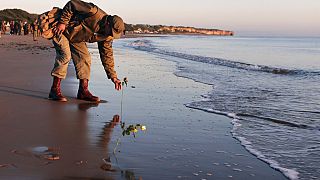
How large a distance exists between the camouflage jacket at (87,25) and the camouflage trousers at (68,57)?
142 mm

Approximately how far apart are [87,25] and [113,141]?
2335mm

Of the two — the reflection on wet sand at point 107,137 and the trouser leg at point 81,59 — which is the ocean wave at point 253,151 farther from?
the trouser leg at point 81,59

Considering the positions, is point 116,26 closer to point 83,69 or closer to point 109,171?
point 83,69

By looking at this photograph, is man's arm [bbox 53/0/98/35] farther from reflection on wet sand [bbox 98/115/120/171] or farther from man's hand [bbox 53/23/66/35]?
reflection on wet sand [bbox 98/115/120/171]

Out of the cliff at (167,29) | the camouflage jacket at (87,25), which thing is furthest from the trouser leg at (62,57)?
the cliff at (167,29)

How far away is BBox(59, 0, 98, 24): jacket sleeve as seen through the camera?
567cm

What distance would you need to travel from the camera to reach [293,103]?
7.38 metres

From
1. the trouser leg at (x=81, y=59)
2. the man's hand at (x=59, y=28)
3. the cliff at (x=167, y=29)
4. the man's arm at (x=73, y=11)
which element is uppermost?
the cliff at (x=167, y=29)

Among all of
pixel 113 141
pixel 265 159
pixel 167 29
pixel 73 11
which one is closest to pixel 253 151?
pixel 265 159

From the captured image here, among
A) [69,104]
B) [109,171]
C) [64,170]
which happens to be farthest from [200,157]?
[69,104]

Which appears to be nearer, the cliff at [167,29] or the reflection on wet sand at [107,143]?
the reflection on wet sand at [107,143]

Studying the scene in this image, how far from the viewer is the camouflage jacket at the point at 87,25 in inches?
225

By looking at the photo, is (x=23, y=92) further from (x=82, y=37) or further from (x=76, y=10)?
(x=76, y=10)

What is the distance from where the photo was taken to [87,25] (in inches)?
234
